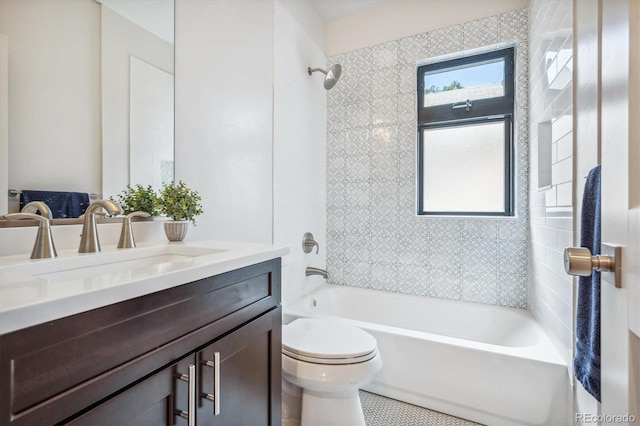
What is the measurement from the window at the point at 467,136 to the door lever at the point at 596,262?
1870 millimetres

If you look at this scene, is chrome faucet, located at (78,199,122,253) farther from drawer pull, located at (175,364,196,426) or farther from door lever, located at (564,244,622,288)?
door lever, located at (564,244,622,288)

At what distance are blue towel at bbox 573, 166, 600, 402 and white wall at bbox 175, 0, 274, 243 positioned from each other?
1.42m

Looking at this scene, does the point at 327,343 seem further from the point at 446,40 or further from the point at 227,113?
the point at 446,40

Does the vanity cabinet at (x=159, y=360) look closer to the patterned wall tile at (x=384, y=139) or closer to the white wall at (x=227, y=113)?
the white wall at (x=227, y=113)

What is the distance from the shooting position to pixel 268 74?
6.37 feet

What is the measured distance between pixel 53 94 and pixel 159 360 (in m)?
0.88

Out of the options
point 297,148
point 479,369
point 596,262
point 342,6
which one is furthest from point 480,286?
point 342,6

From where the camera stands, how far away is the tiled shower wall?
2096 mm

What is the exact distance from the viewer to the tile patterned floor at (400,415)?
5.16 feet

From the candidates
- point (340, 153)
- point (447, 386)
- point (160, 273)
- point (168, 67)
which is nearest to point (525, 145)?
point (340, 153)

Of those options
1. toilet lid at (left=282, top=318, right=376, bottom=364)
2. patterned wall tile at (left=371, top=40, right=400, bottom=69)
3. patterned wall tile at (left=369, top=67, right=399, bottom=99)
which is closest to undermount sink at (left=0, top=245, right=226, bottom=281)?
toilet lid at (left=282, top=318, right=376, bottom=364)

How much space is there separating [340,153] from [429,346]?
63.6 inches

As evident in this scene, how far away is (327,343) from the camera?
142cm

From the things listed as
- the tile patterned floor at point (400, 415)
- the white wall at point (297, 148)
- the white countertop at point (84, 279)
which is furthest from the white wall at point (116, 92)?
the tile patterned floor at point (400, 415)
